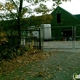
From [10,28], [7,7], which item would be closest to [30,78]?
[7,7]

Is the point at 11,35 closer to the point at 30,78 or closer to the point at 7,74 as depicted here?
the point at 7,74

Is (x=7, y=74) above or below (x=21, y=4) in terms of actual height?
below

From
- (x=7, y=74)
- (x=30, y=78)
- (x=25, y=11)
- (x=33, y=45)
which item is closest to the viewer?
(x=30, y=78)

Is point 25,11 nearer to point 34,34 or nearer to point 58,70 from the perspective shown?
point 34,34

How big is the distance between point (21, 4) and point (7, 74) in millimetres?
6913

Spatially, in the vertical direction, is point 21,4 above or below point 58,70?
above

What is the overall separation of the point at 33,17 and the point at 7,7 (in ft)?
16.1

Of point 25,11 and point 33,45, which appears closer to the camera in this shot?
point 25,11

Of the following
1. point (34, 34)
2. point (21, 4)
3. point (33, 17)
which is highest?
point (21, 4)

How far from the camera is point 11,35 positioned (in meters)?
14.1

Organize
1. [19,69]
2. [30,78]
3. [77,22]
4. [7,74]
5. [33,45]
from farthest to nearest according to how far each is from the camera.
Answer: [77,22], [33,45], [19,69], [7,74], [30,78]

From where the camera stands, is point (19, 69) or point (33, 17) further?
point (33, 17)

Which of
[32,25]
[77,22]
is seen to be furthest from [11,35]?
[77,22]

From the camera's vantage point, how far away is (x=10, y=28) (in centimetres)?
1375
